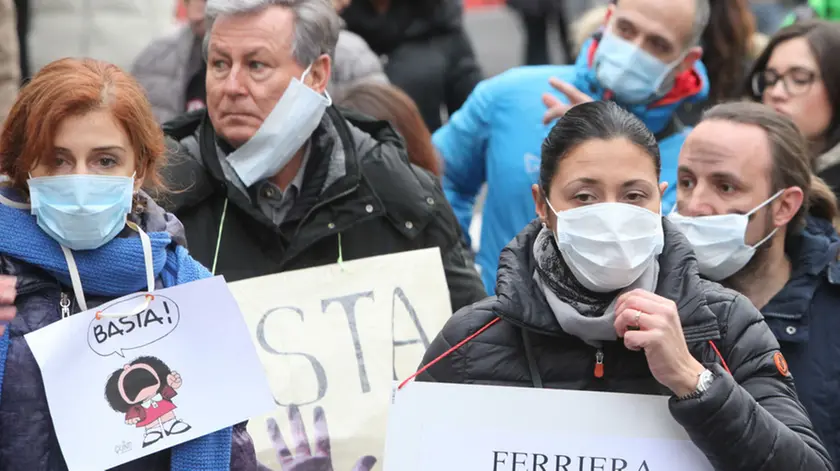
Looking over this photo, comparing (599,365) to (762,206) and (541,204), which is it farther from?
(762,206)

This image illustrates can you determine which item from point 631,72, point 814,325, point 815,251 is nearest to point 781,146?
point 815,251

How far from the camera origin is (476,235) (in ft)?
27.8

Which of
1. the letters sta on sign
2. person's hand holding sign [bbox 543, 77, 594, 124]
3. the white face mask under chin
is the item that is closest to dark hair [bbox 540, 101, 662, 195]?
the white face mask under chin

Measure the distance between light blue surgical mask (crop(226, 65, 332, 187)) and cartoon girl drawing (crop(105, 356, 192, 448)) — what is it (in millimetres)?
1086

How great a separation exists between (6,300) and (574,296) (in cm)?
132

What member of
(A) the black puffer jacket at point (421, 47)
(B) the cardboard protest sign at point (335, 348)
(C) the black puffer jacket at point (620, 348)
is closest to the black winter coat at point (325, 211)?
(B) the cardboard protest sign at point (335, 348)

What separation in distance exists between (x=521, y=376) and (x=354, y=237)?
119cm

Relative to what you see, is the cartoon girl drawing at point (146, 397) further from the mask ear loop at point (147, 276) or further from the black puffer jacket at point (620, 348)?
the black puffer jacket at point (620, 348)

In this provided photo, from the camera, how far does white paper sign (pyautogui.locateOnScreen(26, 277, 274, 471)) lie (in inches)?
129

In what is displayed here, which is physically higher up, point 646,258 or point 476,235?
point 646,258

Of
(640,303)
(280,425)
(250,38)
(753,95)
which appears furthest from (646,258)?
(753,95)

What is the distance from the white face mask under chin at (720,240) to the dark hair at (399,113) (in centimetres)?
120

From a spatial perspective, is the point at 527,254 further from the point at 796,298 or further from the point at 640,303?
the point at 796,298

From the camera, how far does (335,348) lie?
14.0ft
